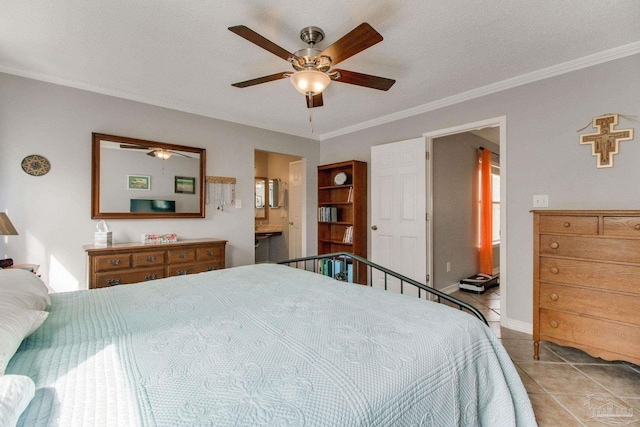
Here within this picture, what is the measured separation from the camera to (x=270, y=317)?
3.89 ft

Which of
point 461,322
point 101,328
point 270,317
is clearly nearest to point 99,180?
point 101,328

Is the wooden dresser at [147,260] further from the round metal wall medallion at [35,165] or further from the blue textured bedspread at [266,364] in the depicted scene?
the blue textured bedspread at [266,364]

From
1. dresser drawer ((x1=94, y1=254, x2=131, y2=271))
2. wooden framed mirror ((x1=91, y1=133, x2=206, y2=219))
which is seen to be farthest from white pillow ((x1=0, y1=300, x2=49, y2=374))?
wooden framed mirror ((x1=91, y1=133, x2=206, y2=219))

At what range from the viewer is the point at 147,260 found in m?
2.93

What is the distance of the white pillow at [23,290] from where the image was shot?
1057mm

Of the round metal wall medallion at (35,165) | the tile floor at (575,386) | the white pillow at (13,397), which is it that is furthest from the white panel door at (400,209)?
the round metal wall medallion at (35,165)

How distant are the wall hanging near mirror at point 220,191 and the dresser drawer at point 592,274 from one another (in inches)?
134

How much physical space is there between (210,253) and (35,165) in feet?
5.74

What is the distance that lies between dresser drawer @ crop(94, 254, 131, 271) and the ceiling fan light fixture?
1191mm

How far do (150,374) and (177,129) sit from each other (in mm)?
3354

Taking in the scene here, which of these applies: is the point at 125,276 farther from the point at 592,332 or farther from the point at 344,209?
the point at 592,332

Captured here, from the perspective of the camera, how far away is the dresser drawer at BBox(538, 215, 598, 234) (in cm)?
205

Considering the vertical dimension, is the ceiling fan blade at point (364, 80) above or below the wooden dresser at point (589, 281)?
above

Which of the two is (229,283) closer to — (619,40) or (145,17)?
(145,17)
